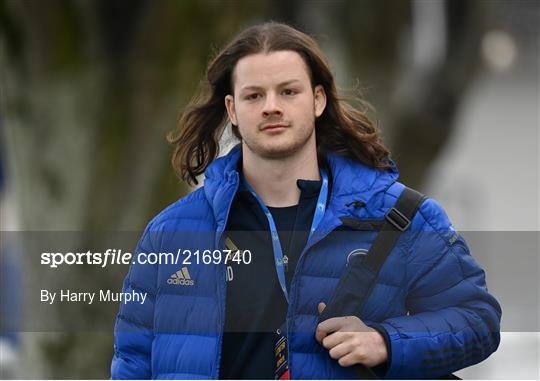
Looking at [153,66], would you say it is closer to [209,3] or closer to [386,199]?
[209,3]

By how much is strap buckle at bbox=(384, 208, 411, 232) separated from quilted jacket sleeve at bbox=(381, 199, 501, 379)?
2.1 inches

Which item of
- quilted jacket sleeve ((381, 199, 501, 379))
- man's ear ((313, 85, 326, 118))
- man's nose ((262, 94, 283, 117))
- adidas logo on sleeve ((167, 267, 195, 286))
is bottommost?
quilted jacket sleeve ((381, 199, 501, 379))

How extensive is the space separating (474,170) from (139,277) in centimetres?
1689

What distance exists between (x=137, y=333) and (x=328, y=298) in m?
0.54

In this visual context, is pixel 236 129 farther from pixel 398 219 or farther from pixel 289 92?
pixel 398 219

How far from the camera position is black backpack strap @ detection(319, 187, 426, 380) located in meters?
3.55

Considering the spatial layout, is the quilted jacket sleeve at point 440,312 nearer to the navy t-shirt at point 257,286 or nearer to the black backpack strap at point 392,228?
the black backpack strap at point 392,228

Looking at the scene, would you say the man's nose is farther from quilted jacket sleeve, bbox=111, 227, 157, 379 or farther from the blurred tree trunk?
the blurred tree trunk

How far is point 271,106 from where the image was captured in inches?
146

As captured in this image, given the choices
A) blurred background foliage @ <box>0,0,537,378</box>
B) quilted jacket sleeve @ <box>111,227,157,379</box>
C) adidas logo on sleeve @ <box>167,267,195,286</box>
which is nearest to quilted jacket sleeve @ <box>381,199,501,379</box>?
adidas logo on sleeve @ <box>167,267,195,286</box>

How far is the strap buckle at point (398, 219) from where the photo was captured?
11.9ft

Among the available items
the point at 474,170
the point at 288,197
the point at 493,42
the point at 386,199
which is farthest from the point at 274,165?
the point at 474,170

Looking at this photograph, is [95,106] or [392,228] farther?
[95,106]

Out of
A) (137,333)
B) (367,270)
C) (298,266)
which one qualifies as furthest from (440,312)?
(137,333)
